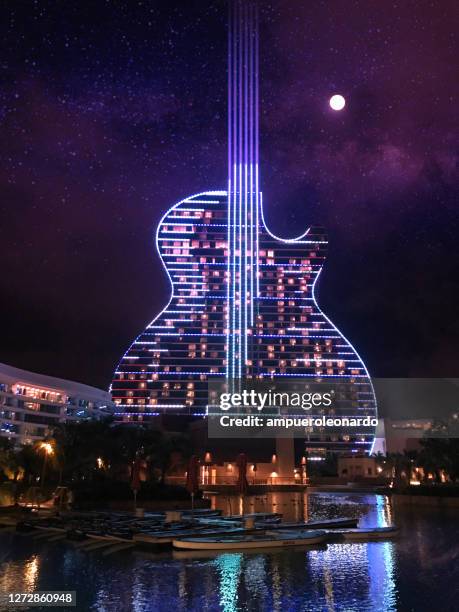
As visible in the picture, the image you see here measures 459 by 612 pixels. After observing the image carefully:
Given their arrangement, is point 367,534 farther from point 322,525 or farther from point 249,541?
point 249,541

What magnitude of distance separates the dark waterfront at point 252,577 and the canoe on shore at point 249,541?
70 centimetres

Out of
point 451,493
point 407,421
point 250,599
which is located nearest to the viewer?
point 250,599

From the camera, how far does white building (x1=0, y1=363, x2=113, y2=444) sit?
9275 centimetres

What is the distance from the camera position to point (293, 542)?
2683 cm

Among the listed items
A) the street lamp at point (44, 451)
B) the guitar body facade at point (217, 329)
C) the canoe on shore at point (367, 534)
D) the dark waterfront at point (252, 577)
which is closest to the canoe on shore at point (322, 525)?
the canoe on shore at point (367, 534)

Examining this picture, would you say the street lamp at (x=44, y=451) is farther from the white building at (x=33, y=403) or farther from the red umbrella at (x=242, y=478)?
the white building at (x=33, y=403)

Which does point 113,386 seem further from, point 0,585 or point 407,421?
point 0,585

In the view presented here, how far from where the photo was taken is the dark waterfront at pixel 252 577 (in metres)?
17.6

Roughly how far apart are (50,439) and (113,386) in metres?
89.4

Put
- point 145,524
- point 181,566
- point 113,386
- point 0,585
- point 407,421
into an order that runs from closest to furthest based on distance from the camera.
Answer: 1. point 0,585
2. point 181,566
3. point 145,524
4. point 407,421
5. point 113,386

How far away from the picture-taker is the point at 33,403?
327 feet

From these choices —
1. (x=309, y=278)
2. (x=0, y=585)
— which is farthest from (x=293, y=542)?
(x=309, y=278)

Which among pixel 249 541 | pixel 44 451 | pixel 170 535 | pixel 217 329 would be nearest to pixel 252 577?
pixel 249 541

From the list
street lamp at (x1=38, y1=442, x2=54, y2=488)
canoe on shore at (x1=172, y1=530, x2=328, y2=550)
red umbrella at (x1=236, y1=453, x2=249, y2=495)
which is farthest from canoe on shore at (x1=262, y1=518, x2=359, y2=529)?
street lamp at (x1=38, y1=442, x2=54, y2=488)
